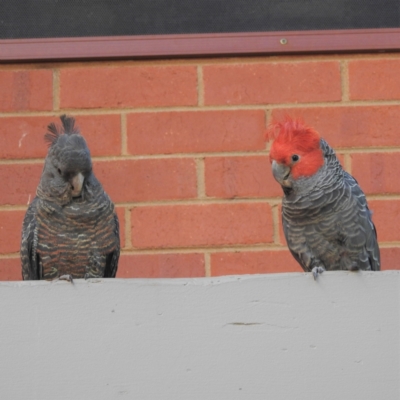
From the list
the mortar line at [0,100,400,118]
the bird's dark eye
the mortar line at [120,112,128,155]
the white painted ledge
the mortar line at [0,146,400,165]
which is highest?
the mortar line at [0,100,400,118]

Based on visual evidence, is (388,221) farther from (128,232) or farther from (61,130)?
(61,130)

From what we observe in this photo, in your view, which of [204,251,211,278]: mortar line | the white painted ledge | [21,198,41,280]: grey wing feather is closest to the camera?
the white painted ledge

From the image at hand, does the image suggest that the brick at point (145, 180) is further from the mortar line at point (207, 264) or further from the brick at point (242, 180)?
the mortar line at point (207, 264)

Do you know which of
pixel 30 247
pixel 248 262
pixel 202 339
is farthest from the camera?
pixel 248 262

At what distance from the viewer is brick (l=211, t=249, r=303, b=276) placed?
2244mm

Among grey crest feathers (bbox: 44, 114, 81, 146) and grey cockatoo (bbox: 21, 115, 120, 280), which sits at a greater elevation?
grey crest feathers (bbox: 44, 114, 81, 146)

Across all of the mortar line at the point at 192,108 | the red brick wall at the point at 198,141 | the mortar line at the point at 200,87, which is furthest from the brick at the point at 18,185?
the mortar line at the point at 200,87

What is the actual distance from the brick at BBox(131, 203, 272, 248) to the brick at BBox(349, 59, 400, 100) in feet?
1.36

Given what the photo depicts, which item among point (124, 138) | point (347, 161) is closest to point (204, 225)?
point (124, 138)

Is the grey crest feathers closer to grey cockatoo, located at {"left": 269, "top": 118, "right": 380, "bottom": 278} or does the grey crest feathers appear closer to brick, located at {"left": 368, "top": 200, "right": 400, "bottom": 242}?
grey cockatoo, located at {"left": 269, "top": 118, "right": 380, "bottom": 278}

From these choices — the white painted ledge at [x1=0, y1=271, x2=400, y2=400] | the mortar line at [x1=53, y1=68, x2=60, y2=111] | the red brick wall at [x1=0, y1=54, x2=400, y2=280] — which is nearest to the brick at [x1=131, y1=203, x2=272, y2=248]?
→ the red brick wall at [x1=0, y1=54, x2=400, y2=280]

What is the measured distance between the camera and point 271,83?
7.53 feet

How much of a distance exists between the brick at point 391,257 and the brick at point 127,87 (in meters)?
0.67

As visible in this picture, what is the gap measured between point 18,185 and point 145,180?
35cm
